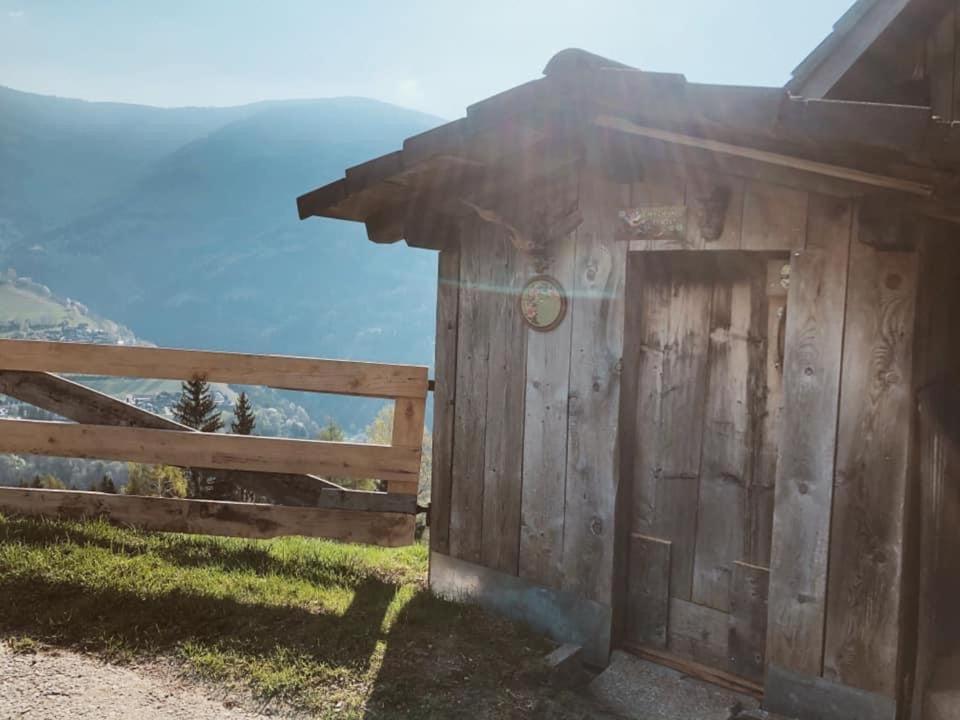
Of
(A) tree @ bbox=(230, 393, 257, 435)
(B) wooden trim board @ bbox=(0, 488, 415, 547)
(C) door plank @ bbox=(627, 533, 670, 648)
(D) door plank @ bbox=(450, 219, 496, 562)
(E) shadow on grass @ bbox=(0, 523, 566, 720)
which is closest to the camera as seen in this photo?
(E) shadow on grass @ bbox=(0, 523, 566, 720)

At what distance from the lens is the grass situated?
3.66 meters

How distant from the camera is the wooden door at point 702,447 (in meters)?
3.94

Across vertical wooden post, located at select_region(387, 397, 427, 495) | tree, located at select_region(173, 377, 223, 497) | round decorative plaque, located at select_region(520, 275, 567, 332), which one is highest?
round decorative plaque, located at select_region(520, 275, 567, 332)

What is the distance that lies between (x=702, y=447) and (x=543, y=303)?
1239 millimetres

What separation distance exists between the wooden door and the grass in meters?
0.84

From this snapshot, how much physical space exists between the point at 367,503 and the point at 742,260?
3038 millimetres

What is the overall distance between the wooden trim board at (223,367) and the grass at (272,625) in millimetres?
1156

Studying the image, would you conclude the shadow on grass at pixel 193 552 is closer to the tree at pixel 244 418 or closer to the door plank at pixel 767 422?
the door plank at pixel 767 422

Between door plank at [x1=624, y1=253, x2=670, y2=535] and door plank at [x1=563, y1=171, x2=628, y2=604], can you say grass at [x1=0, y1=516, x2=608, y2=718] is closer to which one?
door plank at [x1=563, y1=171, x2=628, y2=604]

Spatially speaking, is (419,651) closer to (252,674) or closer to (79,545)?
(252,674)

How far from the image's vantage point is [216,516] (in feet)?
17.8

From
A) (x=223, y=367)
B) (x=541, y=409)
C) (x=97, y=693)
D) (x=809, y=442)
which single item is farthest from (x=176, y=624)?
(x=809, y=442)

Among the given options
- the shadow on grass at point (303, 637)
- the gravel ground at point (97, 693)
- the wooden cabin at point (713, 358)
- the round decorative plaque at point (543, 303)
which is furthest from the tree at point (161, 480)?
the round decorative plaque at point (543, 303)

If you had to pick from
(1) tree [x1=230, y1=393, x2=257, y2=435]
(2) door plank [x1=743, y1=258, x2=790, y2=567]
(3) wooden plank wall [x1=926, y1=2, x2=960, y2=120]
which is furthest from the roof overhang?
(1) tree [x1=230, y1=393, x2=257, y2=435]
